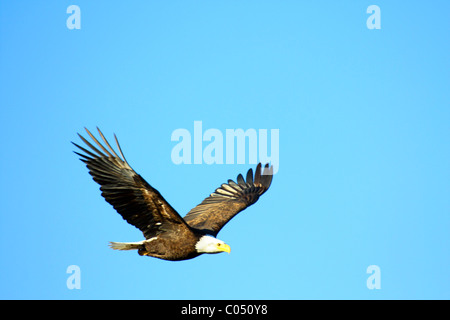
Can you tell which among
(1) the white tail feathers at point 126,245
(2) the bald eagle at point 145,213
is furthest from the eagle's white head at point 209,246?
(1) the white tail feathers at point 126,245

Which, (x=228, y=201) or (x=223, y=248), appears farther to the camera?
(x=228, y=201)

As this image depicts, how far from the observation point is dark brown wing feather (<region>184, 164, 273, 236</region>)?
16.1 m

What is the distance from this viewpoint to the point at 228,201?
17.3 meters

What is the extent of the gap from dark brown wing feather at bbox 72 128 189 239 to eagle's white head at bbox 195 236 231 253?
53 centimetres

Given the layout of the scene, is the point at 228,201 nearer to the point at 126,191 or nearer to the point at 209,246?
the point at 209,246

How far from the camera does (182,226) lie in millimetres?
13797

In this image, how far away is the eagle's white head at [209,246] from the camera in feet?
45.6

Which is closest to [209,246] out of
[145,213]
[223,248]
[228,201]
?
[223,248]

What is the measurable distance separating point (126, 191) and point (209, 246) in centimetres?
196

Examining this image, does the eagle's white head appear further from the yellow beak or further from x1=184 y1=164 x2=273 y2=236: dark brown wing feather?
x1=184 y1=164 x2=273 y2=236: dark brown wing feather

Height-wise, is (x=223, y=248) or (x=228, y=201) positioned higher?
(x=228, y=201)
